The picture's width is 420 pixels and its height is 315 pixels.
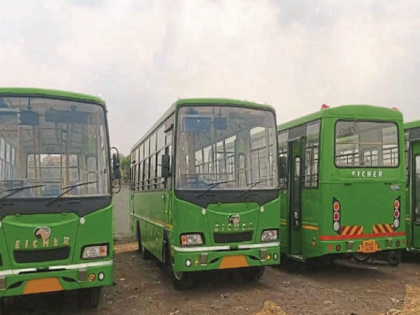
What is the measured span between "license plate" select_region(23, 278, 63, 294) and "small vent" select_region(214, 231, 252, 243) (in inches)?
104

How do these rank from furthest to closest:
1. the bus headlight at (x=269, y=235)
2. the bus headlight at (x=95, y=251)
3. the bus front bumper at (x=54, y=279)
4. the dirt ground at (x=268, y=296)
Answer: the bus headlight at (x=269, y=235) < the dirt ground at (x=268, y=296) < the bus headlight at (x=95, y=251) < the bus front bumper at (x=54, y=279)

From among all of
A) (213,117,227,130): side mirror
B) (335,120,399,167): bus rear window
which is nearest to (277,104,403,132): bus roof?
(335,120,399,167): bus rear window

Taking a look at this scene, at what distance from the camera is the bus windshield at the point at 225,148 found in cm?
805

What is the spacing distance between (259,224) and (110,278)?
270 cm

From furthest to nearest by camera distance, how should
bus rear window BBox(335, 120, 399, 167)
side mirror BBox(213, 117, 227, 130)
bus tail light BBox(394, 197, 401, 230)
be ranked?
bus tail light BBox(394, 197, 401, 230), bus rear window BBox(335, 120, 399, 167), side mirror BBox(213, 117, 227, 130)

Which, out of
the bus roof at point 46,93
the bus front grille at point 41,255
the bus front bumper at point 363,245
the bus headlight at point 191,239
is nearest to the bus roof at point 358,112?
the bus front bumper at point 363,245

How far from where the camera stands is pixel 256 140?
848 centimetres

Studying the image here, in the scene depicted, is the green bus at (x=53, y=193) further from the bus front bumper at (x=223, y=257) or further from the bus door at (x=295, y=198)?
the bus door at (x=295, y=198)

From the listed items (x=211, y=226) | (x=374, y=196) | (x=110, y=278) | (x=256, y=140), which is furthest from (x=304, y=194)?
(x=110, y=278)

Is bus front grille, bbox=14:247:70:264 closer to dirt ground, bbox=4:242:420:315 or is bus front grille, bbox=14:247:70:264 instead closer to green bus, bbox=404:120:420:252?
dirt ground, bbox=4:242:420:315

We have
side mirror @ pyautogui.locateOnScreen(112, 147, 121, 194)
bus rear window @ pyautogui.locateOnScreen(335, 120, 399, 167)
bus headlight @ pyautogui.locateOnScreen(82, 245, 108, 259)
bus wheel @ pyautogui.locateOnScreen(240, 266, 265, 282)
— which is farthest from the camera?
bus rear window @ pyautogui.locateOnScreen(335, 120, 399, 167)

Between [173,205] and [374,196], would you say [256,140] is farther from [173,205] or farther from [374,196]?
[374,196]

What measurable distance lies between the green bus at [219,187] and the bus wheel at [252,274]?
6cm

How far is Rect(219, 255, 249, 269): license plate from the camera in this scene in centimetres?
790
